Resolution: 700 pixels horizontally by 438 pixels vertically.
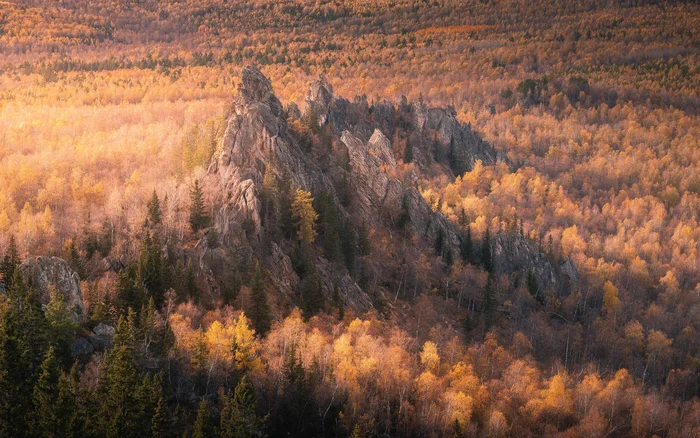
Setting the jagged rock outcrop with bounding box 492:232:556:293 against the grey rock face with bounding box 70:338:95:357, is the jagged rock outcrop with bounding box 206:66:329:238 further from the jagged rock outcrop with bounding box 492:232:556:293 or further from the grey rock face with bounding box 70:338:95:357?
the jagged rock outcrop with bounding box 492:232:556:293

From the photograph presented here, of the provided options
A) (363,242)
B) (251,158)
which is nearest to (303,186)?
(251,158)

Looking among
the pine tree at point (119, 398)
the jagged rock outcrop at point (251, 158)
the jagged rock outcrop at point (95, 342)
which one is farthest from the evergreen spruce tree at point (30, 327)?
the jagged rock outcrop at point (251, 158)

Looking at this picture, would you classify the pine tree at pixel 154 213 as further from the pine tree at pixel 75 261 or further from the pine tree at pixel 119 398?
the pine tree at pixel 119 398

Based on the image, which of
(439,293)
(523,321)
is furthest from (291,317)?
(523,321)

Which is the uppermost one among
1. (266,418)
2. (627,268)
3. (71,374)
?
(71,374)

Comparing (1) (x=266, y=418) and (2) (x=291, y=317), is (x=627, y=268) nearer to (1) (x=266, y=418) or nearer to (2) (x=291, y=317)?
(2) (x=291, y=317)
